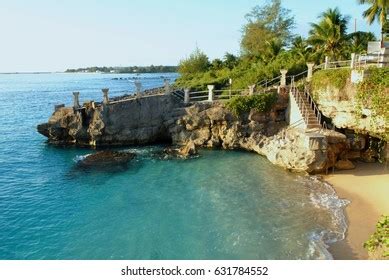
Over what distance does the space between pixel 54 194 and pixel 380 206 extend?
16270mm

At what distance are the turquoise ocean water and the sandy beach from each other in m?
0.54

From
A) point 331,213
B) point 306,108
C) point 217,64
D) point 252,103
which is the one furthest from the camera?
point 217,64

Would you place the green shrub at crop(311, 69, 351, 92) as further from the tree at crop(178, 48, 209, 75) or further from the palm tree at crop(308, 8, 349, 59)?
the tree at crop(178, 48, 209, 75)

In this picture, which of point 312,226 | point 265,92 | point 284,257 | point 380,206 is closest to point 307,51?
point 265,92

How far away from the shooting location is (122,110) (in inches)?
1061

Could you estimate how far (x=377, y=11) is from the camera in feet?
89.5

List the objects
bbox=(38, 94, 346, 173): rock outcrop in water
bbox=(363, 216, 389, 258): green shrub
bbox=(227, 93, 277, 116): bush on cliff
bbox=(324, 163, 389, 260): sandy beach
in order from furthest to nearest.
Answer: bbox=(38, 94, 346, 173): rock outcrop in water, bbox=(227, 93, 277, 116): bush on cliff, bbox=(324, 163, 389, 260): sandy beach, bbox=(363, 216, 389, 258): green shrub

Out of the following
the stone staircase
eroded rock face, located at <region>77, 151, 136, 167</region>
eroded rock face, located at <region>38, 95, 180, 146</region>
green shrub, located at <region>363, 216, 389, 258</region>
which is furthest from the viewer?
eroded rock face, located at <region>38, 95, 180, 146</region>

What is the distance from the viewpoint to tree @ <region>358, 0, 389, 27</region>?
24547 millimetres

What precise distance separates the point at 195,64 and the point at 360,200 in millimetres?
35851

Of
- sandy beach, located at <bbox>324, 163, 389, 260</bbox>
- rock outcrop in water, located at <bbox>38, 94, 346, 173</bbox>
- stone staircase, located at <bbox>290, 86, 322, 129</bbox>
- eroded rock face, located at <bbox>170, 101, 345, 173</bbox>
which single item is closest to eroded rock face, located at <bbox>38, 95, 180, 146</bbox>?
rock outcrop in water, located at <bbox>38, 94, 346, 173</bbox>

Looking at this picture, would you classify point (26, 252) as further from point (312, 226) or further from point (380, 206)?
point (380, 206)

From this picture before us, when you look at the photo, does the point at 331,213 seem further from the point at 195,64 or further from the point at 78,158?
the point at 195,64

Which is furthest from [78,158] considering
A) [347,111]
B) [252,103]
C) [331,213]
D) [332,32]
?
[332,32]
